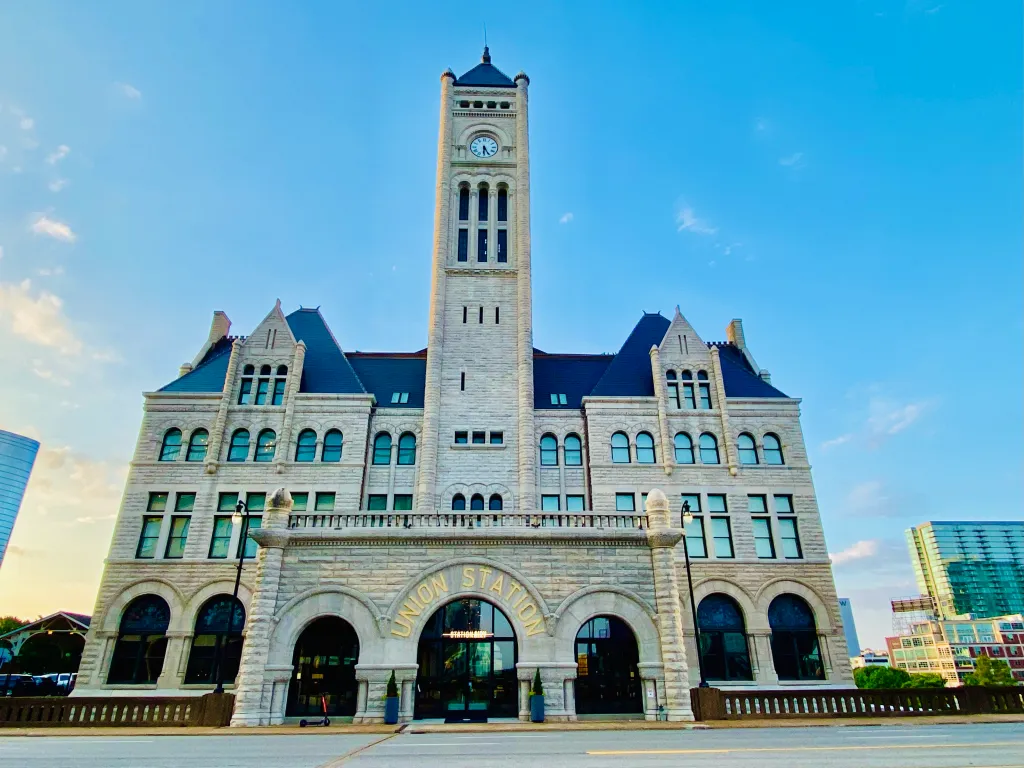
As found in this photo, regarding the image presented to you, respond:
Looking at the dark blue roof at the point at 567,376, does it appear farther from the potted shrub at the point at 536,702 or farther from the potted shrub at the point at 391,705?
the potted shrub at the point at 391,705

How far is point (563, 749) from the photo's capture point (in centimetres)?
1212

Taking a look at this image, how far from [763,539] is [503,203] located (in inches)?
988

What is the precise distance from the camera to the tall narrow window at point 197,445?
104 feet

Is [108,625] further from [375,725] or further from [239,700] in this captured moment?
[375,725]

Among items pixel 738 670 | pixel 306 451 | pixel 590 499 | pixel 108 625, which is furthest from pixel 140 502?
pixel 738 670

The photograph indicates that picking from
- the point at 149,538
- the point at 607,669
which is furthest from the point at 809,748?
the point at 149,538

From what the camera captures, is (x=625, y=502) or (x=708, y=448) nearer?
(x=625, y=502)

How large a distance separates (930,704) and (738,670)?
9221 mm

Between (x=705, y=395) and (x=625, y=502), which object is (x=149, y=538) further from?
(x=705, y=395)

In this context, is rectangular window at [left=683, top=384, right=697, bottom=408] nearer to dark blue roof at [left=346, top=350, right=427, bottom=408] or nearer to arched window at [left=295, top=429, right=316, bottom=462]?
dark blue roof at [left=346, top=350, right=427, bottom=408]

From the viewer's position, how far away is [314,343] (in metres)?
37.0

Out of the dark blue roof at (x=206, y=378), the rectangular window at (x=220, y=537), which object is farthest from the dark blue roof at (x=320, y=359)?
the rectangular window at (x=220, y=537)

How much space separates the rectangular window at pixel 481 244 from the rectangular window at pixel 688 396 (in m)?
14.4

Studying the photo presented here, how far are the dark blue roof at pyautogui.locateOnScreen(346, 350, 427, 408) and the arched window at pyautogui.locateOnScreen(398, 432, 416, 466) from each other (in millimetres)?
1860
